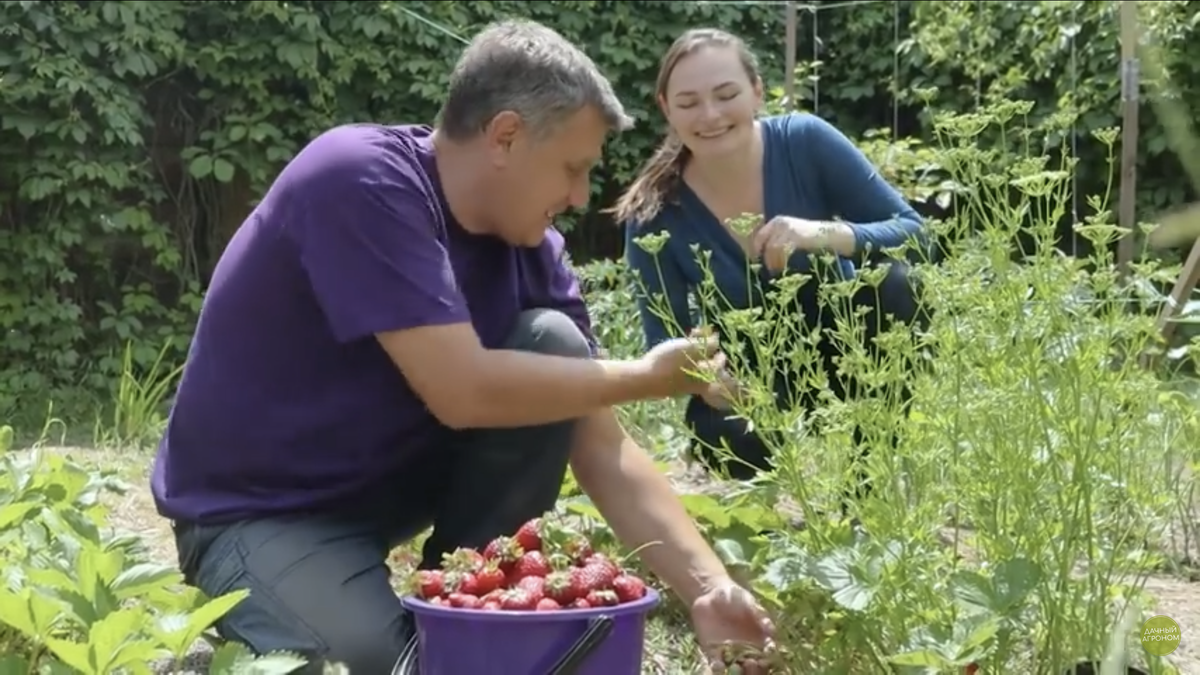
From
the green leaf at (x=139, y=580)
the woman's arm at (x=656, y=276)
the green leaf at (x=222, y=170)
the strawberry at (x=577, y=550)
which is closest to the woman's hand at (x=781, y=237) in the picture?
the woman's arm at (x=656, y=276)

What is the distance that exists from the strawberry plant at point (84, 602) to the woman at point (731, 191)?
50.4 inches

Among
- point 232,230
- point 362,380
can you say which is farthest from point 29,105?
point 362,380

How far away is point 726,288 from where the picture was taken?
3.24m

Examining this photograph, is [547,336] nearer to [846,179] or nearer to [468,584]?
[468,584]

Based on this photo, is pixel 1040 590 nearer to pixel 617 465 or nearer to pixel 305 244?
pixel 617 465

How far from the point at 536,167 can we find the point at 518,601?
0.65 m

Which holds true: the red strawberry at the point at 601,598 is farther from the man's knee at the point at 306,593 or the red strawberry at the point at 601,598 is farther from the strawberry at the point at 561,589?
the man's knee at the point at 306,593

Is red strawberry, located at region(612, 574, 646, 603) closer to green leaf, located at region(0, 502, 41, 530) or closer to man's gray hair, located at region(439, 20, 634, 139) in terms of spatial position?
man's gray hair, located at region(439, 20, 634, 139)

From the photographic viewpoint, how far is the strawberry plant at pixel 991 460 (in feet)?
5.62

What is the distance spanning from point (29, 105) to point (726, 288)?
360cm

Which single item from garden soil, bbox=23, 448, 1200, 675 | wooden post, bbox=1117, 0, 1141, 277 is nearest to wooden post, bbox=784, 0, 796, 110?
wooden post, bbox=1117, 0, 1141, 277

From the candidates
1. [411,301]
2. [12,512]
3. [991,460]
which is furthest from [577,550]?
[12,512]

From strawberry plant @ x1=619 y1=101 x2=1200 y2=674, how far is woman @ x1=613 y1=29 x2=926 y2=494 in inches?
46.7

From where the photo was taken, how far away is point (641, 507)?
2213mm
